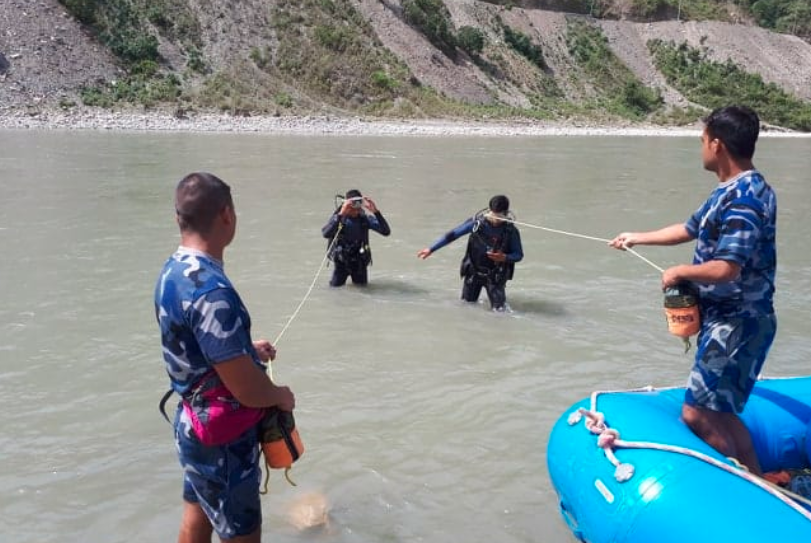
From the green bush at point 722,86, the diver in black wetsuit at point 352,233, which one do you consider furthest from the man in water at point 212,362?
the green bush at point 722,86

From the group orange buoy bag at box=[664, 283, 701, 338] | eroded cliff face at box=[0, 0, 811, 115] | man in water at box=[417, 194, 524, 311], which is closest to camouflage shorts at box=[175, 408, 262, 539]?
orange buoy bag at box=[664, 283, 701, 338]

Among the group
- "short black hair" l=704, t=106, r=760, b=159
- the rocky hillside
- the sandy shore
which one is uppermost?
"short black hair" l=704, t=106, r=760, b=159

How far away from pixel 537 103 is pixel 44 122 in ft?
105

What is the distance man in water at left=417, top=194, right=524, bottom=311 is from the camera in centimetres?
756

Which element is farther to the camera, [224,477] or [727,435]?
[727,435]

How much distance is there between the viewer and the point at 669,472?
3229 millimetres

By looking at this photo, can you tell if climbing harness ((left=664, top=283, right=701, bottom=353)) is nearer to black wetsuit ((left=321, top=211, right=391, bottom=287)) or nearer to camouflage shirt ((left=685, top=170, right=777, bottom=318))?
camouflage shirt ((left=685, top=170, right=777, bottom=318))

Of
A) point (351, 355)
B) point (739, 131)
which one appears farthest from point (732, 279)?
point (351, 355)

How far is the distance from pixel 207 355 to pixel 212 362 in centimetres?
3

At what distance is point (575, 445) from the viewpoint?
3.74 m

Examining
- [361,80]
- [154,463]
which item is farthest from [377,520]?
[361,80]

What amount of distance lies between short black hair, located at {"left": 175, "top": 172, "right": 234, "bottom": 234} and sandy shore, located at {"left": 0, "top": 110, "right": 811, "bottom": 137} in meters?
31.2

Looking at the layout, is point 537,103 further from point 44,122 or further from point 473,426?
point 473,426

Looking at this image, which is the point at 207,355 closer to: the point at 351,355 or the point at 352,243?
the point at 351,355
